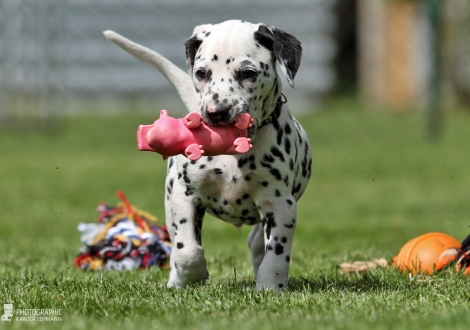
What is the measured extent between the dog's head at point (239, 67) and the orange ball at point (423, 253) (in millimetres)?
1519

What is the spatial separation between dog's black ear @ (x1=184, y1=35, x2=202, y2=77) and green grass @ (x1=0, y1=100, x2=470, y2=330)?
1337mm

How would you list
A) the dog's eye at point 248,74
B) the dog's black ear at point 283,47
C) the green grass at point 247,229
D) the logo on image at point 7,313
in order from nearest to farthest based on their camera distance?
the logo on image at point 7,313
the green grass at point 247,229
the dog's eye at point 248,74
the dog's black ear at point 283,47

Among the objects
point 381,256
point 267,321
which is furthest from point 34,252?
point 267,321

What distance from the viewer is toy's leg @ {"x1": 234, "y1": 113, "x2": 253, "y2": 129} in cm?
473

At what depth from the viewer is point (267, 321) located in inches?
159

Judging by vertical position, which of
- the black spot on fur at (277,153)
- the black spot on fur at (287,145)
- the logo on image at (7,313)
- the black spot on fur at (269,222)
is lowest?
the logo on image at (7,313)

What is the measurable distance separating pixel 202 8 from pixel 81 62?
361 centimetres

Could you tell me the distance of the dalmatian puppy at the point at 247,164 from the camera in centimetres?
491

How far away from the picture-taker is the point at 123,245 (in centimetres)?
673

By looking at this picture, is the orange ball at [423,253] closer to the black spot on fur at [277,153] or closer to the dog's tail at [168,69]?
the black spot on fur at [277,153]

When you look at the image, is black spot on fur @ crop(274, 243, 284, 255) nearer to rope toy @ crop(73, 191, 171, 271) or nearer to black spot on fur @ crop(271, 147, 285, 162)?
black spot on fur @ crop(271, 147, 285, 162)

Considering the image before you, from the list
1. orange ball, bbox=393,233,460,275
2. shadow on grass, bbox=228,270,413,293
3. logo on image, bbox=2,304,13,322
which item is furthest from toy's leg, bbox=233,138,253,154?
orange ball, bbox=393,233,460,275

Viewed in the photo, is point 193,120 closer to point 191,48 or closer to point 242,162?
point 242,162

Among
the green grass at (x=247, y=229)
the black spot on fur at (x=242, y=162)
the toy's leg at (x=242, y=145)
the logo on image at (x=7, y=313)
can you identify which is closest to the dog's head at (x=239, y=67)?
the toy's leg at (x=242, y=145)
